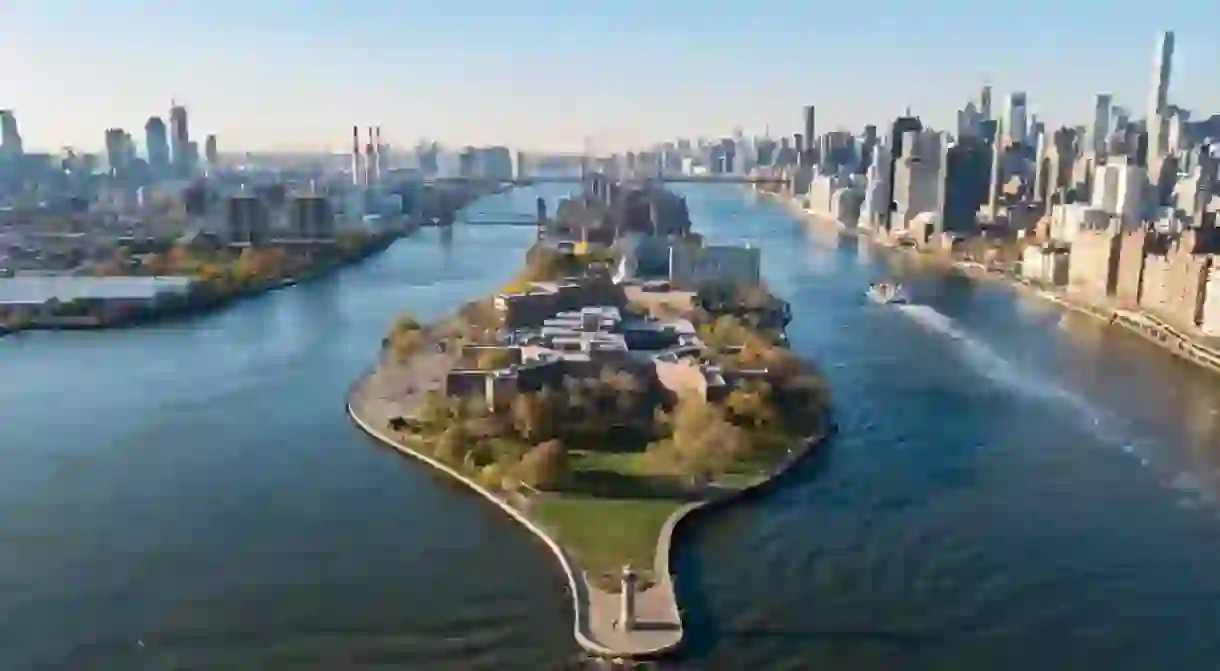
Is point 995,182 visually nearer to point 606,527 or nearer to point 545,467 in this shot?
point 545,467

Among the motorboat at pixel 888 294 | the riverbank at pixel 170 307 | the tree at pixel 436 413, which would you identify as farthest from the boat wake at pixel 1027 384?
the riverbank at pixel 170 307

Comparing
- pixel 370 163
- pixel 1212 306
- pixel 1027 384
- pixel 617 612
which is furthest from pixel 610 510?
pixel 370 163

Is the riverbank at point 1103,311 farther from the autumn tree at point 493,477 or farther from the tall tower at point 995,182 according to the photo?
the autumn tree at point 493,477

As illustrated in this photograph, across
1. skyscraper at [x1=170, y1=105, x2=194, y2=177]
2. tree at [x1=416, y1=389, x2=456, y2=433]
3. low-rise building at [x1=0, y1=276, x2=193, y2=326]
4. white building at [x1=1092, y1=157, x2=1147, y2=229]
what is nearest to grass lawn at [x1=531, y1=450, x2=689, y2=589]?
tree at [x1=416, y1=389, x2=456, y2=433]

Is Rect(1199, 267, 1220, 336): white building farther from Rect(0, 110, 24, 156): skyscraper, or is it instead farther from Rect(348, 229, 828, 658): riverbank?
Rect(0, 110, 24, 156): skyscraper

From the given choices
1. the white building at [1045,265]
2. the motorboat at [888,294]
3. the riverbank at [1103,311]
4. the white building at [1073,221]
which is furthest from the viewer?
the white building at [1073,221]
